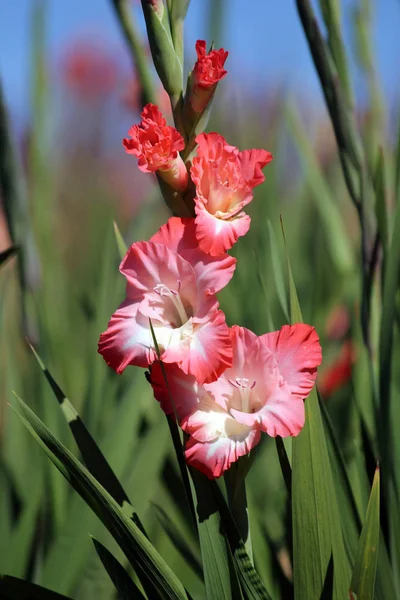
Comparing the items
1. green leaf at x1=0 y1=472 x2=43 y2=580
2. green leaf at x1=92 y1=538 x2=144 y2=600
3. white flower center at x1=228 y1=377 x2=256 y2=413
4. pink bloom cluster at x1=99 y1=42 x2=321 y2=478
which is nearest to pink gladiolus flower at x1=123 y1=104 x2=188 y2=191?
pink bloom cluster at x1=99 y1=42 x2=321 y2=478

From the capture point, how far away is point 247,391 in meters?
0.34

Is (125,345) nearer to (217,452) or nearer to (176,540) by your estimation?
(217,452)

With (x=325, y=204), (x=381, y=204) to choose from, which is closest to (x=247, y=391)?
(x=381, y=204)

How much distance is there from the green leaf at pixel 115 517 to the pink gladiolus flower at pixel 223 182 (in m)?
0.13

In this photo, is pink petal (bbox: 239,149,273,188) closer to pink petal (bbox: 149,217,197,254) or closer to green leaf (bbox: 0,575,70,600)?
pink petal (bbox: 149,217,197,254)

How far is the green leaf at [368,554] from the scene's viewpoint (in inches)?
13.0

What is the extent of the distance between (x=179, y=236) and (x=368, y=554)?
189 mm

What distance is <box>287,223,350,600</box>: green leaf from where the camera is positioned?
347 millimetres

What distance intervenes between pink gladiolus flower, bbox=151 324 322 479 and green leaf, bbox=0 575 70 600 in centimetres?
15

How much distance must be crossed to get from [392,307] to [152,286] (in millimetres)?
195

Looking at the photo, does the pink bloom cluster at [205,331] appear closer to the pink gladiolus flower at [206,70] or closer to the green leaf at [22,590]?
the pink gladiolus flower at [206,70]

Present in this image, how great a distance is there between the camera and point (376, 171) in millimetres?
502

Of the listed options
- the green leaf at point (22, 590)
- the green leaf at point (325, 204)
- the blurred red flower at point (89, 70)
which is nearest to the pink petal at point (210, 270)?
the green leaf at point (22, 590)

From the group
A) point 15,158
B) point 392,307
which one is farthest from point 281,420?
point 15,158
